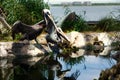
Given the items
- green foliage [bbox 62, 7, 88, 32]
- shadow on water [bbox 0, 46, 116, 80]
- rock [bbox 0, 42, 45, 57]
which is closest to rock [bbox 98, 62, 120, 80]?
shadow on water [bbox 0, 46, 116, 80]

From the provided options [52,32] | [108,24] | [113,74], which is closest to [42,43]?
[52,32]

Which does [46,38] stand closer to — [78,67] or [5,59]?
[5,59]

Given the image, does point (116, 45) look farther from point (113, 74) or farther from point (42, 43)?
point (113, 74)

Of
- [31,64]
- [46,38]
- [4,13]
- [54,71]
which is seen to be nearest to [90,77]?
[54,71]

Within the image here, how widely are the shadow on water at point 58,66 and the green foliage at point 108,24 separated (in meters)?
2.39

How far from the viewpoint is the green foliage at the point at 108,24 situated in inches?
612

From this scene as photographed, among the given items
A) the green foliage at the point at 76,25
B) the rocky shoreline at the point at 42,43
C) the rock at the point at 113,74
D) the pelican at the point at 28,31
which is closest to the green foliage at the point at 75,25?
the green foliage at the point at 76,25

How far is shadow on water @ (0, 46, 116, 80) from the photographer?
31.2 feet

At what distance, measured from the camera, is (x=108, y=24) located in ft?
53.1

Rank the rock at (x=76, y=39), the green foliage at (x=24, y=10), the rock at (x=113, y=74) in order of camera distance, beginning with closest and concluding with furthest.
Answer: the rock at (x=113, y=74) < the rock at (x=76, y=39) < the green foliage at (x=24, y=10)

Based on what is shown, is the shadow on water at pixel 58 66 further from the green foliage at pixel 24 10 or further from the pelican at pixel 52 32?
the green foliage at pixel 24 10

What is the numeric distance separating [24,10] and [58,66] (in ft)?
20.1

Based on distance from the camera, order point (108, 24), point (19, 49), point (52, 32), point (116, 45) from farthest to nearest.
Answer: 1. point (108, 24)
2. point (116, 45)
3. point (52, 32)
4. point (19, 49)

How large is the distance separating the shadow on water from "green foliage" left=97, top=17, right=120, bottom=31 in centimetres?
239
